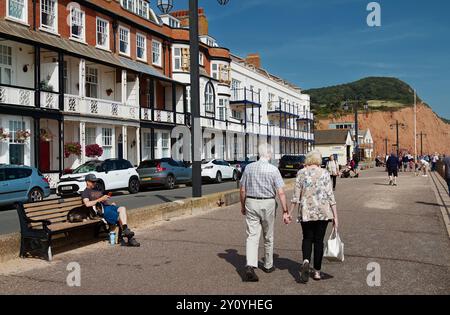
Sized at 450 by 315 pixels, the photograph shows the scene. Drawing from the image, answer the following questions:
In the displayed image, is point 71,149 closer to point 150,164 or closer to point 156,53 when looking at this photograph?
point 150,164

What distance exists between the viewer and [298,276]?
21.3ft

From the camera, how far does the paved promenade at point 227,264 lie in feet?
19.4

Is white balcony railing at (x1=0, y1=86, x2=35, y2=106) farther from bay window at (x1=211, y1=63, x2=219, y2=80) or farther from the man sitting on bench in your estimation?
bay window at (x1=211, y1=63, x2=219, y2=80)

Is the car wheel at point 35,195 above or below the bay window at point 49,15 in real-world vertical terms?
below

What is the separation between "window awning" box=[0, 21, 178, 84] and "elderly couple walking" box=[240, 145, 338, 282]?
1786cm

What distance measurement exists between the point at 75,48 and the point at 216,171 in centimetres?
1059

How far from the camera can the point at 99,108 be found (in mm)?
26297

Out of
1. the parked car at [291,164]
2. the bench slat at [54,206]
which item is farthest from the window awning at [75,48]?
the bench slat at [54,206]

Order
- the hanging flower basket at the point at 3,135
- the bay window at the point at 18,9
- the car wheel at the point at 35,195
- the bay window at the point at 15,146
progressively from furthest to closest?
1. the bay window at the point at 18,9
2. the bay window at the point at 15,146
3. the hanging flower basket at the point at 3,135
4. the car wheel at the point at 35,195

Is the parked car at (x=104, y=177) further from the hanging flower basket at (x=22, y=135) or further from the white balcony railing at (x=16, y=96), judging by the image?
the white balcony railing at (x=16, y=96)

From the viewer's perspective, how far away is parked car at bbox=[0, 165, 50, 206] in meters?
15.1

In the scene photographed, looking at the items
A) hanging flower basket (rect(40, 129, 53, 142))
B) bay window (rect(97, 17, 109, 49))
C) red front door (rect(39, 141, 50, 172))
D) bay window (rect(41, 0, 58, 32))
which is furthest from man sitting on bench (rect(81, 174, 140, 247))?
bay window (rect(97, 17, 109, 49))

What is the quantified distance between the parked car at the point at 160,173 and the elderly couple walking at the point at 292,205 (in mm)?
16734
